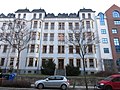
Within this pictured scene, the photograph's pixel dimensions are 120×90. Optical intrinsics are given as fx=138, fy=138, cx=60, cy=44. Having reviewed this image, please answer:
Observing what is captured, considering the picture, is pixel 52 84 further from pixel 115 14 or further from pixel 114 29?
pixel 115 14

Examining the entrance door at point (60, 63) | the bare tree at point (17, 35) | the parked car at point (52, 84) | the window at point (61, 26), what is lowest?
the parked car at point (52, 84)

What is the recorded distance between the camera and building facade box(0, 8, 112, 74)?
115ft

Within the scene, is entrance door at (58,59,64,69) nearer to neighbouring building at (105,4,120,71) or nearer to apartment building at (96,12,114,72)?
apartment building at (96,12,114,72)

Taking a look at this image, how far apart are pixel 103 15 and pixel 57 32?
46.7 feet

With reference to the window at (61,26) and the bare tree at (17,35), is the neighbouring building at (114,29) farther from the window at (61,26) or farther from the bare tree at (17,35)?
the bare tree at (17,35)

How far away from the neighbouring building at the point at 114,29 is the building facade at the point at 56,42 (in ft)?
3.86

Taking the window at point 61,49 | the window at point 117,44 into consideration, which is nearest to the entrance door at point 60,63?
the window at point 61,49

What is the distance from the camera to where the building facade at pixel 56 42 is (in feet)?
115

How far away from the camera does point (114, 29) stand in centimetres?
3828

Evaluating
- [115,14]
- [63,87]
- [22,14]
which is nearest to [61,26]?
[22,14]

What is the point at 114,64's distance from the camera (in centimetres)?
3466

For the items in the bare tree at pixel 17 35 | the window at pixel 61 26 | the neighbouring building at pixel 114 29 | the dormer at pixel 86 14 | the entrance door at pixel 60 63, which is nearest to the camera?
the bare tree at pixel 17 35

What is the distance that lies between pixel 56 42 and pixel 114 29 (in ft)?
54.0

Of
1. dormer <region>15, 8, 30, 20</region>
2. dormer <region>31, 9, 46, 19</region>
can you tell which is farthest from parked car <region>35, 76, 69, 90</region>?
dormer <region>15, 8, 30, 20</region>
